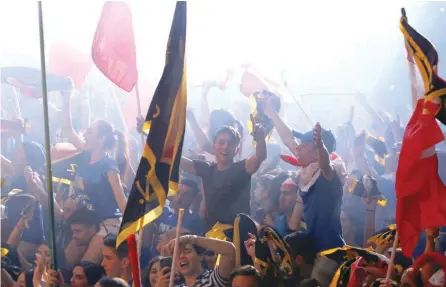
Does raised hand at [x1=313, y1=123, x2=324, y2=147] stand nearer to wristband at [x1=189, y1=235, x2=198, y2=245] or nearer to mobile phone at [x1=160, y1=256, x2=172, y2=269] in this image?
wristband at [x1=189, y1=235, x2=198, y2=245]

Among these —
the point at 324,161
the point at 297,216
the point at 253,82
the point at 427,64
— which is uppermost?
the point at 427,64

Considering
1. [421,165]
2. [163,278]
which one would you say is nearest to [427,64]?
[421,165]

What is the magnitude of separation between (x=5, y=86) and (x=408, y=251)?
17.0 ft

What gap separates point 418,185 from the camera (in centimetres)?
253

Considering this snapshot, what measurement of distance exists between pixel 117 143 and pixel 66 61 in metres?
1.19

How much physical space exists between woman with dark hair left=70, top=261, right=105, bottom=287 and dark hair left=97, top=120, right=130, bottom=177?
130 centimetres

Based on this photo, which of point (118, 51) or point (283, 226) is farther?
point (283, 226)

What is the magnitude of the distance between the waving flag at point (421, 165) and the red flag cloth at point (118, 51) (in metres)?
1.66

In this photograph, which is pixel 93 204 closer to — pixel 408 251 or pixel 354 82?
pixel 408 251

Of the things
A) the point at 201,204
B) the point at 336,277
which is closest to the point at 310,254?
the point at 336,277

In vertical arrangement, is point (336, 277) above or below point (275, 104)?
below

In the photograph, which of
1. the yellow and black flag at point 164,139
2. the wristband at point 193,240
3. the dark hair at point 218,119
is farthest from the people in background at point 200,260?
the dark hair at point 218,119

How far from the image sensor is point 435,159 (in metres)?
2.58

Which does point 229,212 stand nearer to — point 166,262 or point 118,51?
point 166,262
